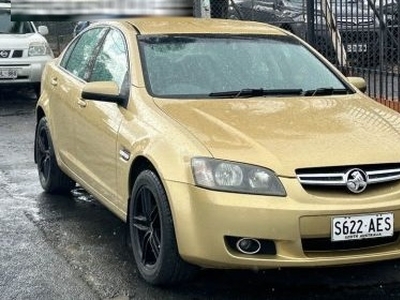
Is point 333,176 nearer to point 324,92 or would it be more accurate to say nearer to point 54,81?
point 324,92

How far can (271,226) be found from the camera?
12.4 ft

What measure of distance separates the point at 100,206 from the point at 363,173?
2.87 metres

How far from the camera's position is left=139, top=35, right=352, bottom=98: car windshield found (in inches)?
195

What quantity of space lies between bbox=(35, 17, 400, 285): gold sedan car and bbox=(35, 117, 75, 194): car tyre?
461 millimetres

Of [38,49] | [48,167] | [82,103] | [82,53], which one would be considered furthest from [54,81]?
[38,49]

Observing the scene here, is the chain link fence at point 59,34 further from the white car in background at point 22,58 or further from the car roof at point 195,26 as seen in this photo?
the car roof at point 195,26

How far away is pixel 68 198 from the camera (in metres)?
6.52

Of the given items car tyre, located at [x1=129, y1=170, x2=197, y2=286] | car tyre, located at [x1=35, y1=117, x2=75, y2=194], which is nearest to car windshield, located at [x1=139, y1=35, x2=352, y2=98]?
car tyre, located at [x1=129, y1=170, x2=197, y2=286]

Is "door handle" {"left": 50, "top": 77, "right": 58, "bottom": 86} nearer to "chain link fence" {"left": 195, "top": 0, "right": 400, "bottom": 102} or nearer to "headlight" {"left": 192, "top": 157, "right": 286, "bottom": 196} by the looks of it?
"headlight" {"left": 192, "top": 157, "right": 286, "bottom": 196}

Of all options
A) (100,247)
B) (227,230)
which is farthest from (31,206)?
(227,230)

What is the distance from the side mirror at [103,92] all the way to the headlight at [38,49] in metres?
8.43

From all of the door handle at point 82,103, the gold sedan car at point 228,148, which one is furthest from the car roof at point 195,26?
the door handle at point 82,103

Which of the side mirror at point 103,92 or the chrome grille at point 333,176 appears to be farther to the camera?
the side mirror at point 103,92

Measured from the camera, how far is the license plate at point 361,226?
3.83 meters
